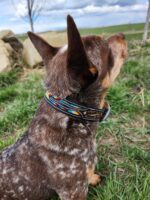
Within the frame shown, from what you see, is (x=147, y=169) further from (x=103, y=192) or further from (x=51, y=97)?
(x=51, y=97)

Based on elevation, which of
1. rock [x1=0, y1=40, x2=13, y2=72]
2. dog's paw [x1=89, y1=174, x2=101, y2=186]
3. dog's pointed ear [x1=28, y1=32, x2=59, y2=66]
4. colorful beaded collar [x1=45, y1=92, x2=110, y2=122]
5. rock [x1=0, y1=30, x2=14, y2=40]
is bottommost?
dog's paw [x1=89, y1=174, x2=101, y2=186]

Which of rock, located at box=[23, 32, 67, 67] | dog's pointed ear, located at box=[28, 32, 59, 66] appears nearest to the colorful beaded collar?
dog's pointed ear, located at box=[28, 32, 59, 66]

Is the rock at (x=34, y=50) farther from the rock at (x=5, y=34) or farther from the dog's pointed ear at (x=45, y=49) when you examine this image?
the dog's pointed ear at (x=45, y=49)

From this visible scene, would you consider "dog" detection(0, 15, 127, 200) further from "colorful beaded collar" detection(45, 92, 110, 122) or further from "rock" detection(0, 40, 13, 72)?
"rock" detection(0, 40, 13, 72)

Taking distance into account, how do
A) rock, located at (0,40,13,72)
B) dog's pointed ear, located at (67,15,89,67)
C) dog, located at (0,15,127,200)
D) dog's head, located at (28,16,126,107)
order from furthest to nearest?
rock, located at (0,40,13,72) → dog, located at (0,15,127,200) → dog's head, located at (28,16,126,107) → dog's pointed ear, located at (67,15,89,67)

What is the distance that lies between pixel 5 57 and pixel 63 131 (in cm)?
605

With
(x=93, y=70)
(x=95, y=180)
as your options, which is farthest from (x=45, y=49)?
(x=95, y=180)

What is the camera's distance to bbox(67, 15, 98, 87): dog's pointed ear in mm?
2650

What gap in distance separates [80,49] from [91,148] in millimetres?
1104

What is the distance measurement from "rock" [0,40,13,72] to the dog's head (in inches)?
209

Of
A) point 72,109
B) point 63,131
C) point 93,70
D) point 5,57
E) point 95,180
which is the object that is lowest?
point 95,180

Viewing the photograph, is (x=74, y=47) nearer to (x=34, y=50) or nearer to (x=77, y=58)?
(x=77, y=58)

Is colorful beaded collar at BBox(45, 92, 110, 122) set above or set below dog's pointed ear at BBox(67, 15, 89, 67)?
below

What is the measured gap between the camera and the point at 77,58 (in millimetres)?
2857
